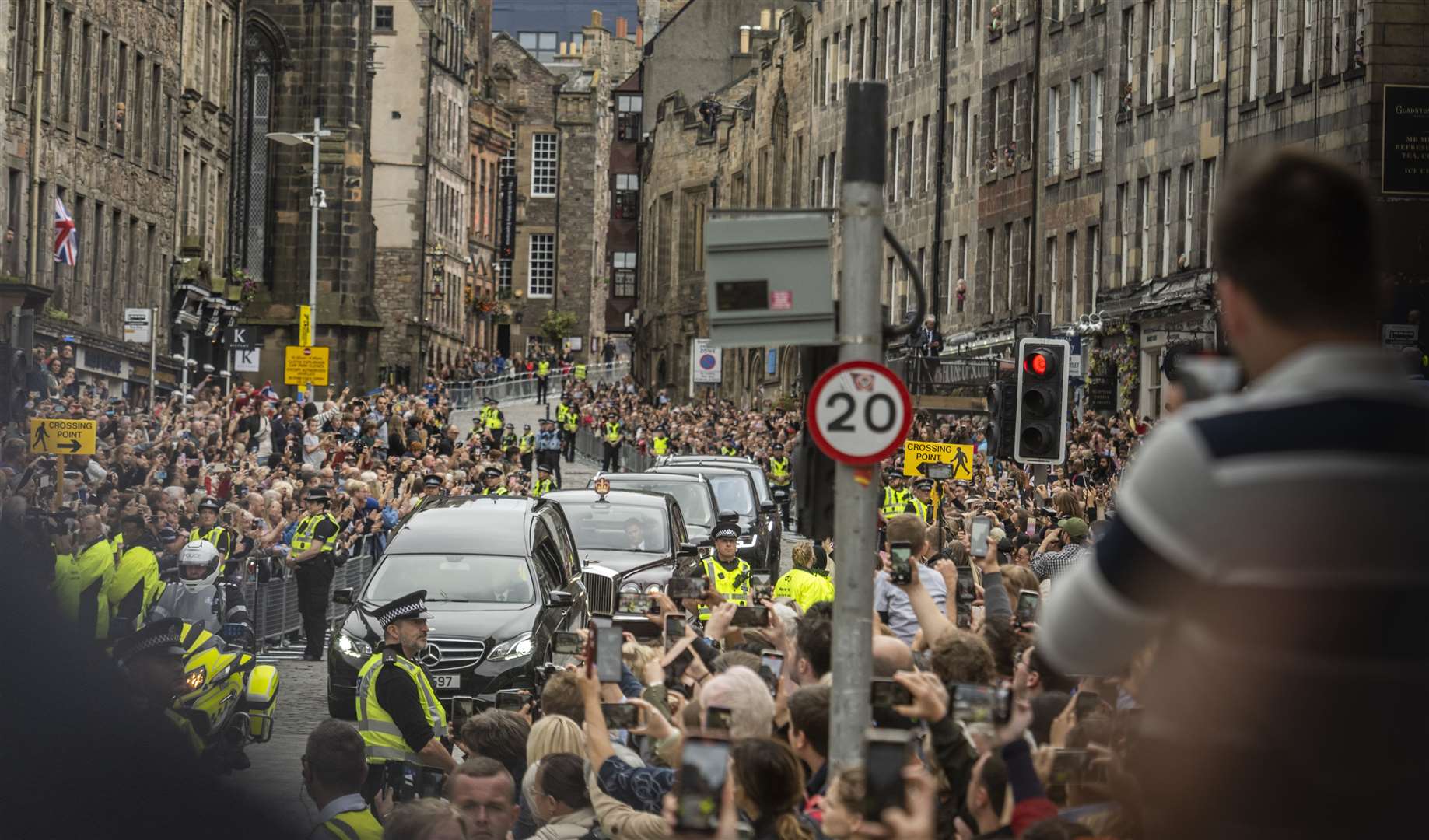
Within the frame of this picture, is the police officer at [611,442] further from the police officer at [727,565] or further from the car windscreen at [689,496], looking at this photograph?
the police officer at [727,565]

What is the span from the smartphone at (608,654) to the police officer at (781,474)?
111 ft

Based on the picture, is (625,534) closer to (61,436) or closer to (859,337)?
(61,436)

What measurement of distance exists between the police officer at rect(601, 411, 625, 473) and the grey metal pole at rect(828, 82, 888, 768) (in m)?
53.6

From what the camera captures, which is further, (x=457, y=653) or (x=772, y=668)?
(x=457, y=653)

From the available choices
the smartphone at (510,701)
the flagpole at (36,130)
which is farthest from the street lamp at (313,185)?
the smartphone at (510,701)

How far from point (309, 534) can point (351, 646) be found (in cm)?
632

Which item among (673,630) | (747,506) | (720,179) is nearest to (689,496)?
(747,506)

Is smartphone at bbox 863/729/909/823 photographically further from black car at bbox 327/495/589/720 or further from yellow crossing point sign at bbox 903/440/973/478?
yellow crossing point sign at bbox 903/440/973/478

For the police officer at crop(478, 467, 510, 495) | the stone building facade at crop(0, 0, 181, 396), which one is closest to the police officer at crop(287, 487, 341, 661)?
the police officer at crop(478, 467, 510, 495)

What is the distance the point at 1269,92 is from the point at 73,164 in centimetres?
2456

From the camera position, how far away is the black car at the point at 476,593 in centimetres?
1856

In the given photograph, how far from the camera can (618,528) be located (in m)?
24.5

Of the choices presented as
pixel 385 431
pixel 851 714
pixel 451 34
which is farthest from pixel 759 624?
pixel 451 34

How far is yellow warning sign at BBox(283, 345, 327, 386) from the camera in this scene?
5800 cm
